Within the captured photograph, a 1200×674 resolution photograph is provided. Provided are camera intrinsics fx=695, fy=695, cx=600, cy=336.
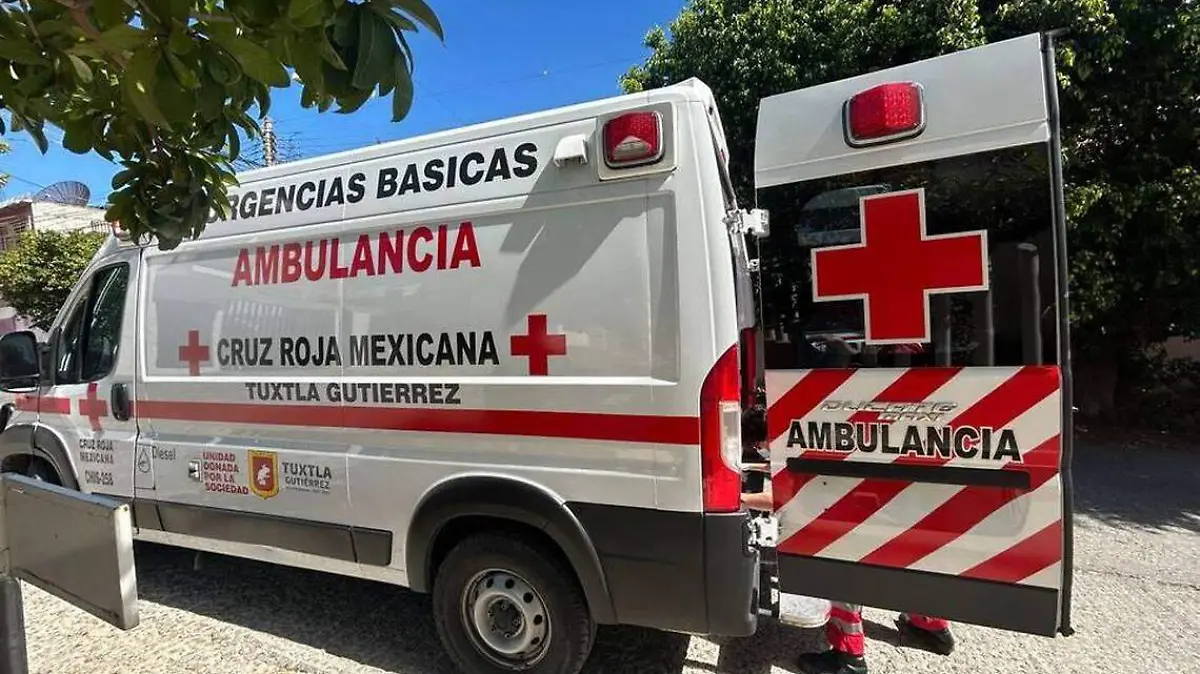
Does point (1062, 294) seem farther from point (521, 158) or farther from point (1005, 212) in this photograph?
point (521, 158)

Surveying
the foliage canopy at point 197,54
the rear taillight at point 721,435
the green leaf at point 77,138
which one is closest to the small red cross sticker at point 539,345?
the rear taillight at point 721,435

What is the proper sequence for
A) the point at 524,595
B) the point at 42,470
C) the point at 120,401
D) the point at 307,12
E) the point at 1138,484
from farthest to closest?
the point at 1138,484
the point at 42,470
the point at 120,401
the point at 524,595
the point at 307,12

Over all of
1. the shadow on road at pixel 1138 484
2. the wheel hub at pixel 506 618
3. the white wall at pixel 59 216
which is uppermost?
the white wall at pixel 59 216

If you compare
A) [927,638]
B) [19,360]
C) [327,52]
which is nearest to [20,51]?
[327,52]

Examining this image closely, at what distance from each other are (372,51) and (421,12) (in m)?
0.14

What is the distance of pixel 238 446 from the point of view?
3.62 meters

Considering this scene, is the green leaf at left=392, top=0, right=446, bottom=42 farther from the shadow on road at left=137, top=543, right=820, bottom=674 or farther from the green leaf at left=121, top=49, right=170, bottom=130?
the shadow on road at left=137, top=543, right=820, bottom=674

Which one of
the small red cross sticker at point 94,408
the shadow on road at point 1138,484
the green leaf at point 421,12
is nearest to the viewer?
the green leaf at point 421,12

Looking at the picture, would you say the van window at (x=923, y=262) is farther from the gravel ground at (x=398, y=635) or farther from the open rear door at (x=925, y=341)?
the gravel ground at (x=398, y=635)

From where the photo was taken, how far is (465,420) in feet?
9.78

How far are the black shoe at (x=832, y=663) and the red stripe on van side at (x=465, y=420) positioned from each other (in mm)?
1337

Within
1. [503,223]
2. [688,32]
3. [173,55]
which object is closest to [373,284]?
[503,223]

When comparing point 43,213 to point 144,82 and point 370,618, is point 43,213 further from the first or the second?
point 144,82

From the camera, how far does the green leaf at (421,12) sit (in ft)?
4.39
